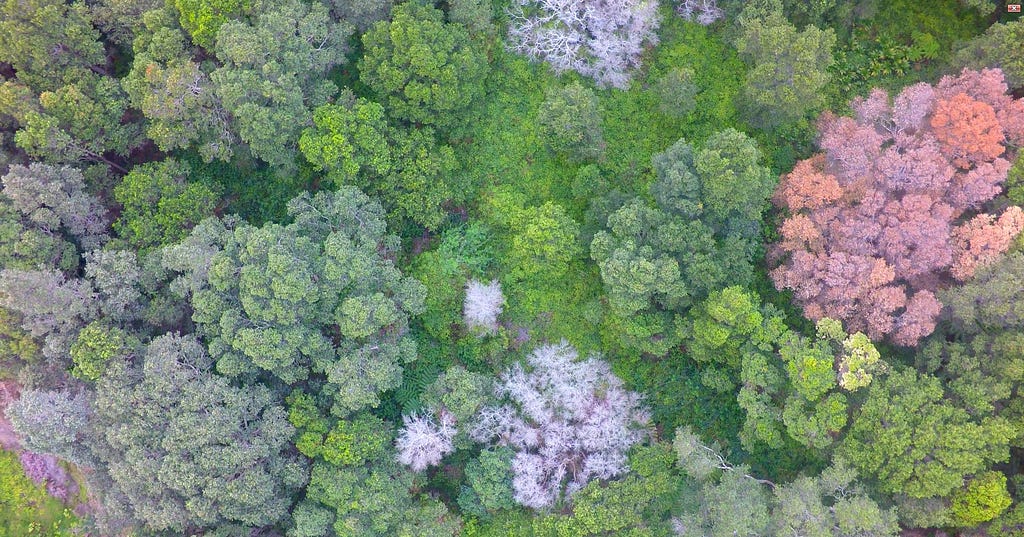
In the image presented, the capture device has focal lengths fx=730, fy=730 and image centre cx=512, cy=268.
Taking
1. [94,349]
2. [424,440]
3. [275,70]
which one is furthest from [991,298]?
[94,349]

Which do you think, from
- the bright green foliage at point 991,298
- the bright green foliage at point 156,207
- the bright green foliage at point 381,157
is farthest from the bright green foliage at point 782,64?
the bright green foliage at point 156,207

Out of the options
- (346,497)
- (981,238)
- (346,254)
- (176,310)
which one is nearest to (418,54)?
(346,254)

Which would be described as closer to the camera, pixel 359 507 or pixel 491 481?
pixel 359 507

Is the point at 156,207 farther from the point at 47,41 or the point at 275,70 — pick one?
the point at 275,70

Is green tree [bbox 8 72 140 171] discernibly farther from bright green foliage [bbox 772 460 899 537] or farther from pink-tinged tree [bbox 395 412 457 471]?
bright green foliage [bbox 772 460 899 537]

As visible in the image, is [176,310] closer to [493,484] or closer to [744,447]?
[493,484]

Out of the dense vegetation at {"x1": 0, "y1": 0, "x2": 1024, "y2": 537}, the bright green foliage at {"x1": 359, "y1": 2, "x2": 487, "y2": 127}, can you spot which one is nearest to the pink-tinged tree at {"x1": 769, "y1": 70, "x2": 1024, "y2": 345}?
the dense vegetation at {"x1": 0, "y1": 0, "x2": 1024, "y2": 537}
